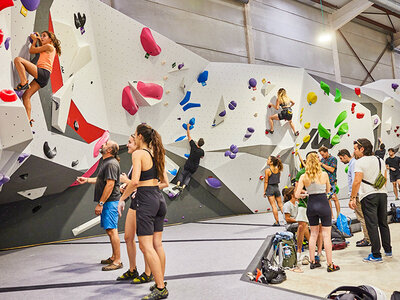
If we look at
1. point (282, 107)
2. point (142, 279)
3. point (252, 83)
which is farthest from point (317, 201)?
point (282, 107)

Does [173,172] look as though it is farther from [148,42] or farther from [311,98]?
[311,98]

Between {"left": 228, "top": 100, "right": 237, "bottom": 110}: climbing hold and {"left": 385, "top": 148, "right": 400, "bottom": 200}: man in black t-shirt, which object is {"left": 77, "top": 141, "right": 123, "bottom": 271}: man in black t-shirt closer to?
{"left": 228, "top": 100, "right": 237, "bottom": 110}: climbing hold

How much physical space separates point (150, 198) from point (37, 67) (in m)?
2.04

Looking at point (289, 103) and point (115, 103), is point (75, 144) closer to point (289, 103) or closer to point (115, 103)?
point (115, 103)

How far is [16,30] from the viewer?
3404mm

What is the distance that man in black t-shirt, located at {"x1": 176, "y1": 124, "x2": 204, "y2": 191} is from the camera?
6.82 m

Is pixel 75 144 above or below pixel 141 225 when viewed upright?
above

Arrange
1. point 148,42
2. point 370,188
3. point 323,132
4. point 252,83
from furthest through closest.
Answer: point 323,132 → point 252,83 → point 148,42 → point 370,188

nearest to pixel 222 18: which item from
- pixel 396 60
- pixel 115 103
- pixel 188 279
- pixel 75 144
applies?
pixel 115 103

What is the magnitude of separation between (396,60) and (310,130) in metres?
9.89

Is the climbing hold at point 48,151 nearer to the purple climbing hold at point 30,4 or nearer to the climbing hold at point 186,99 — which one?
the purple climbing hold at point 30,4

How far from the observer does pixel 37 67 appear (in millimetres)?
3592

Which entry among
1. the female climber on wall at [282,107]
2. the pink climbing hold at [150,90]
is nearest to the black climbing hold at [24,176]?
the pink climbing hold at [150,90]

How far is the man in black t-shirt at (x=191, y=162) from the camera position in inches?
269
